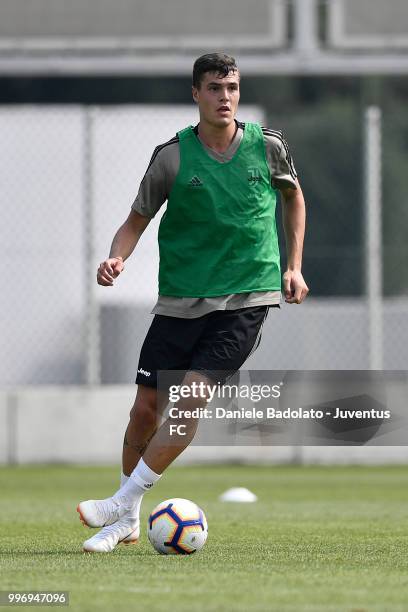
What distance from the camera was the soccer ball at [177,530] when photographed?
6887 millimetres

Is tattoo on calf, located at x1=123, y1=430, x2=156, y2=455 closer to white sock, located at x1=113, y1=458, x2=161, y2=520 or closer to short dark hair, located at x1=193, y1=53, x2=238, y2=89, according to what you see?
white sock, located at x1=113, y1=458, x2=161, y2=520

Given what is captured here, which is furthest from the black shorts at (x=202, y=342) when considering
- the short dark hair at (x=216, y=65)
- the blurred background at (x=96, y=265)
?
the blurred background at (x=96, y=265)

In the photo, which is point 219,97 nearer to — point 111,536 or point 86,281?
point 111,536

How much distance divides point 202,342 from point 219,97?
3.53 feet

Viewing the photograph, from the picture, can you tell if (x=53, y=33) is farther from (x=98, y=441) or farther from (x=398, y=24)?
(x=98, y=441)

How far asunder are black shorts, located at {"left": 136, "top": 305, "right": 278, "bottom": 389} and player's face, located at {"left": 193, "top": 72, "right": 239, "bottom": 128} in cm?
84

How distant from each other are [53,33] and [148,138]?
2.72 metres

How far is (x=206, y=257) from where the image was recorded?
696 cm

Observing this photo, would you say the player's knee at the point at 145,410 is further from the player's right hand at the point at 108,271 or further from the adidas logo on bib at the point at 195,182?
the adidas logo on bib at the point at 195,182

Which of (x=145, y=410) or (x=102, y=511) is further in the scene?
(x=145, y=410)

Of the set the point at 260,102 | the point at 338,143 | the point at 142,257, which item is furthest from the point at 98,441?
the point at 260,102

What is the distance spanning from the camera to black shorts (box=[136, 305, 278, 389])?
22.6 feet

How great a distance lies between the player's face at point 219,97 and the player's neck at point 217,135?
3 cm

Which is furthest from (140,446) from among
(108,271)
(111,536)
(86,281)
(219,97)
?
(86,281)
